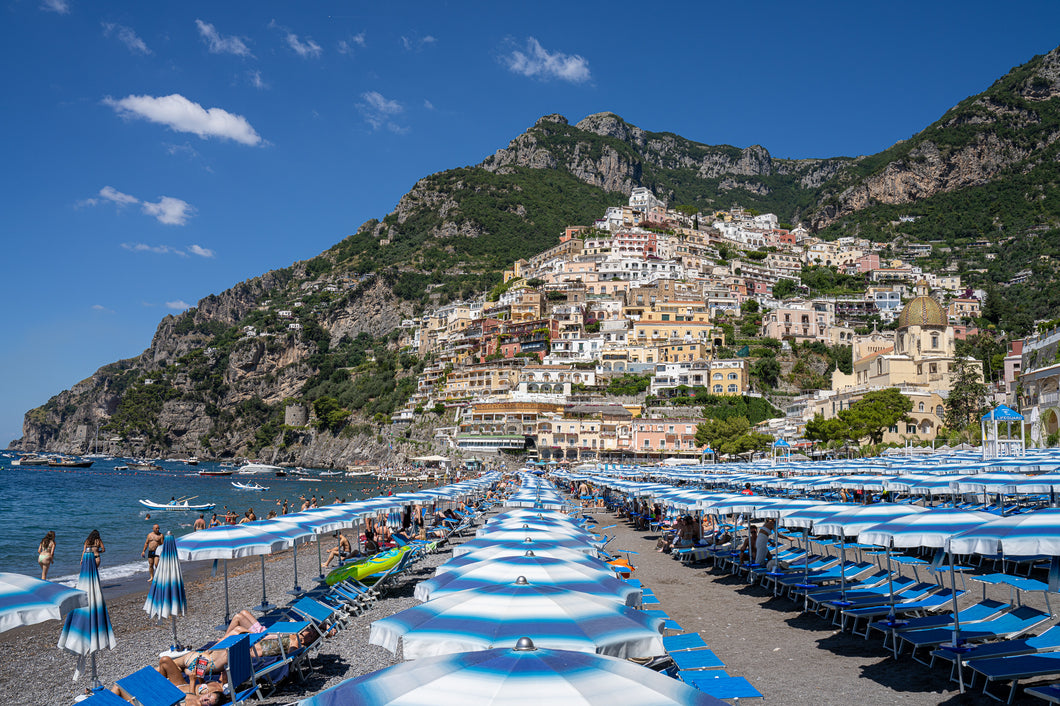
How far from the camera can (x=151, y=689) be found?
6.02 m

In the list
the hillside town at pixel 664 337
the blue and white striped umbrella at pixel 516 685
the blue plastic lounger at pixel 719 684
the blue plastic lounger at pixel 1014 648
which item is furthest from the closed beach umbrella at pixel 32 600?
the hillside town at pixel 664 337

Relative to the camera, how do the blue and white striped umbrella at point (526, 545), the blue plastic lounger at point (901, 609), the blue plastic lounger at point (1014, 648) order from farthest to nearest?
1. the blue and white striped umbrella at point (526, 545)
2. the blue plastic lounger at point (901, 609)
3. the blue plastic lounger at point (1014, 648)

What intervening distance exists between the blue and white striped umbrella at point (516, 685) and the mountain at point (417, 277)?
80385 mm

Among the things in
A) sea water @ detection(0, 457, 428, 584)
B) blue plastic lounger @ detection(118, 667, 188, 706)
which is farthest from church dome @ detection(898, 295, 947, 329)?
blue plastic lounger @ detection(118, 667, 188, 706)

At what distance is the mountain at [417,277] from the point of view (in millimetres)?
106500

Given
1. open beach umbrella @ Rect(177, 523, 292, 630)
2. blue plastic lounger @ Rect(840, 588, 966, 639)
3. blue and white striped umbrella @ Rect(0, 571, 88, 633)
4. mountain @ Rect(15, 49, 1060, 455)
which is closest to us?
blue and white striped umbrella @ Rect(0, 571, 88, 633)

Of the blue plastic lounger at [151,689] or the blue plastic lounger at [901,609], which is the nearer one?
the blue plastic lounger at [151,689]

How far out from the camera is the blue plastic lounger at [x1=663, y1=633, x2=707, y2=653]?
6996 mm

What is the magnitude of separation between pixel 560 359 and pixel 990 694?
3121 inches

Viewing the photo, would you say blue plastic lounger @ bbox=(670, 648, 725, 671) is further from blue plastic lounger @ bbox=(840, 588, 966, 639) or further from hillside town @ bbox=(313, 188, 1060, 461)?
hillside town @ bbox=(313, 188, 1060, 461)

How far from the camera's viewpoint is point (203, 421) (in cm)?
12206

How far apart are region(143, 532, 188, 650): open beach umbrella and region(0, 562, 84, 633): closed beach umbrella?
184 centimetres

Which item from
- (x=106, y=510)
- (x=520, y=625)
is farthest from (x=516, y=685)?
(x=106, y=510)

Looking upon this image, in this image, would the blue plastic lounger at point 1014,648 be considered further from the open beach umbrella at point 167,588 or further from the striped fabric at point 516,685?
the open beach umbrella at point 167,588
